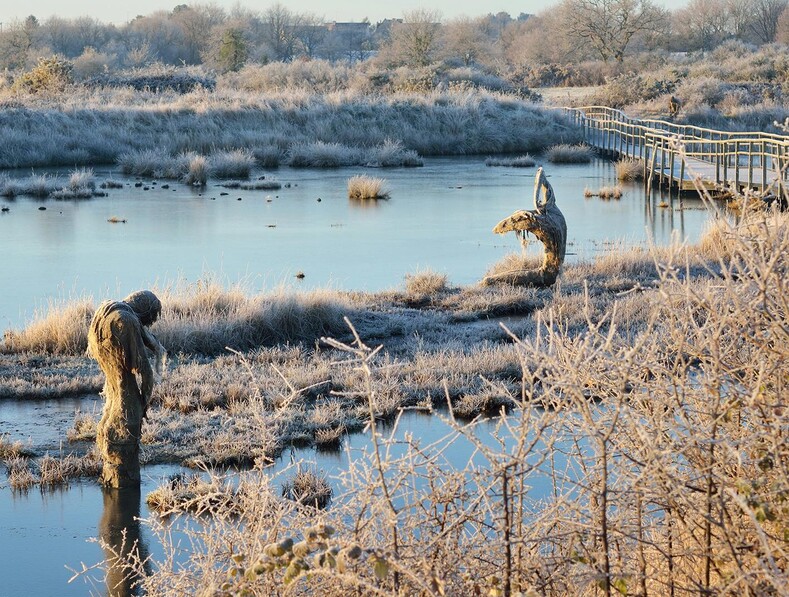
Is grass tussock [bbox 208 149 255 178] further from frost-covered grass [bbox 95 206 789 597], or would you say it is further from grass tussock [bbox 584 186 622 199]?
frost-covered grass [bbox 95 206 789 597]

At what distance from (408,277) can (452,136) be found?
79.0ft

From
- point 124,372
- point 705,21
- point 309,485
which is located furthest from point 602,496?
point 705,21

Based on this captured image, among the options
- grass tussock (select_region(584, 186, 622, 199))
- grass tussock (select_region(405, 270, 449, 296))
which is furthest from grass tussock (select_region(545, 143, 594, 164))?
grass tussock (select_region(405, 270, 449, 296))

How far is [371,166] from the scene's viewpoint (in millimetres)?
35000

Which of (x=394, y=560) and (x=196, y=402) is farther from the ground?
(x=394, y=560)

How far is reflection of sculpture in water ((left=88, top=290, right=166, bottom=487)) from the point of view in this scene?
718 cm

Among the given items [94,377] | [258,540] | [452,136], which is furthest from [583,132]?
[258,540]

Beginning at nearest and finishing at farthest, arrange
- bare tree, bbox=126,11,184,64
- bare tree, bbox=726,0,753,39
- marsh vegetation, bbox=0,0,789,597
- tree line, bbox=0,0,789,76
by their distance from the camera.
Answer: marsh vegetation, bbox=0,0,789,597
tree line, bbox=0,0,789,76
bare tree, bbox=126,11,184,64
bare tree, bbox=726,0,753,39

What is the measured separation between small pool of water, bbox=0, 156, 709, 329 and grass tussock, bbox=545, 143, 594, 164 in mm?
3876

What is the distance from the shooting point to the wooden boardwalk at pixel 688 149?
22078mm

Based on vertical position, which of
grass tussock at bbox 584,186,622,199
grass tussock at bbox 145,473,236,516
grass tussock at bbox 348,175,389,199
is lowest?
grass tussock at bbox 145,473,236,516

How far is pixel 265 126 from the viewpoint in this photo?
3781 centimetres

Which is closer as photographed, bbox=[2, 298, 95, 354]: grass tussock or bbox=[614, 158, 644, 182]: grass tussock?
bbox=[2, 298, 95, 354]: grass tussock

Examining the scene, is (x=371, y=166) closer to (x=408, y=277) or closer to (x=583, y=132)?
(x=583, y=132)
